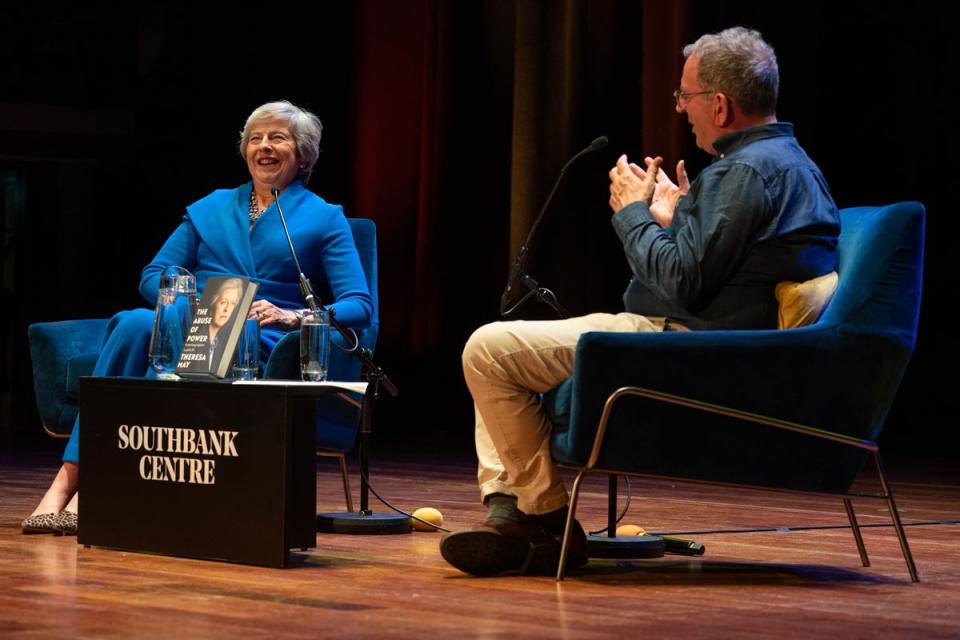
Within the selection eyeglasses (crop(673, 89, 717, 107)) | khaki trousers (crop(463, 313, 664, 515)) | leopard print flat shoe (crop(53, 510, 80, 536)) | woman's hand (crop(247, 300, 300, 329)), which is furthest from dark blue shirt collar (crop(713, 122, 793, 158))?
leopard print flat shoe (crop(53, 510, 80, 536))

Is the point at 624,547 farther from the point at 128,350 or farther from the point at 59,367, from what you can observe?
the point at 59,367

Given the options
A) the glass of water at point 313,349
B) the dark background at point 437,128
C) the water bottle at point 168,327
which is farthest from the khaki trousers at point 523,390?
the dark background at point 437,128

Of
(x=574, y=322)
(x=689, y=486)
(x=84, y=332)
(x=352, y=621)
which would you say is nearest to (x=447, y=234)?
(x=689, y=486)

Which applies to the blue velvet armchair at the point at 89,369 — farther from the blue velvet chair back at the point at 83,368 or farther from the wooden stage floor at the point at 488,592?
the wooden stage floor at the point at 488,592

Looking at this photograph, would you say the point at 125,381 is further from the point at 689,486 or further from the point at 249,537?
the point at 689,486

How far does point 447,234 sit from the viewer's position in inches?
299

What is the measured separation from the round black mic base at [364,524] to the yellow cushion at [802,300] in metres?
1.24

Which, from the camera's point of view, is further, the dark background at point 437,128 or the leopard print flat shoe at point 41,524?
the dark background at point 437,128

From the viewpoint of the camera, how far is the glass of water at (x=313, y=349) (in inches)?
131

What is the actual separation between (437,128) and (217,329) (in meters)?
4.45

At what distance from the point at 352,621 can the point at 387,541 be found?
1.22 meters

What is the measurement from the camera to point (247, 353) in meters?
3.24

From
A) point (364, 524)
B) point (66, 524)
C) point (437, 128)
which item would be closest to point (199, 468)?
point (66, 524)

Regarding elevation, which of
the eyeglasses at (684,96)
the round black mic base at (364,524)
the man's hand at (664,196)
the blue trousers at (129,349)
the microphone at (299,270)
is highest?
the eyeglasses at (684,96)
